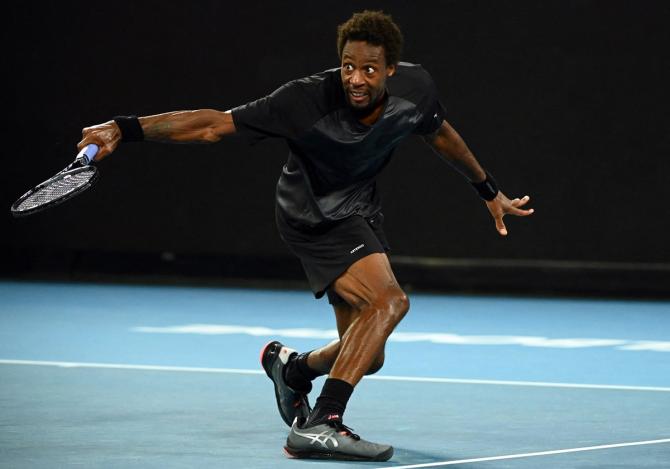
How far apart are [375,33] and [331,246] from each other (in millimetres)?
831

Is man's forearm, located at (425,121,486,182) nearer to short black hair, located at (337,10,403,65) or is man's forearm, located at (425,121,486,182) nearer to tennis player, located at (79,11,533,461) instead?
tennis player, located at (79,11,533,461)

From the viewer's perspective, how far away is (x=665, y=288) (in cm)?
1123

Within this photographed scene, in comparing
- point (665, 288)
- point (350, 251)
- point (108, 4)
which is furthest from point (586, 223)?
point (350, 251)

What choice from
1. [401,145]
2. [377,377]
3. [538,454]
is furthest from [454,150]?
[401,145]

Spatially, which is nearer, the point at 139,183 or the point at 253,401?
the point at 253,401

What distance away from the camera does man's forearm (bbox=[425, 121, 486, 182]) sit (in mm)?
5633

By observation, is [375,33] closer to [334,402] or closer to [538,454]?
[334,402]

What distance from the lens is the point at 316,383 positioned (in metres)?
7.09

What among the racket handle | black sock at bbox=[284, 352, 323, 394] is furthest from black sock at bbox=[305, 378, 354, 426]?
the racket handle

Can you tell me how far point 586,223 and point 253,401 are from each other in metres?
5.56

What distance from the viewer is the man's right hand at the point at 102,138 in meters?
4.62

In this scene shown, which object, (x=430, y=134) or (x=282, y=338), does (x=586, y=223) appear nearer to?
(x=282, y=338)

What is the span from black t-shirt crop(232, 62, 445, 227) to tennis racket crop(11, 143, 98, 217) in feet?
2.45

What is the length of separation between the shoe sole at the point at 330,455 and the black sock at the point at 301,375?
2.03 ft
